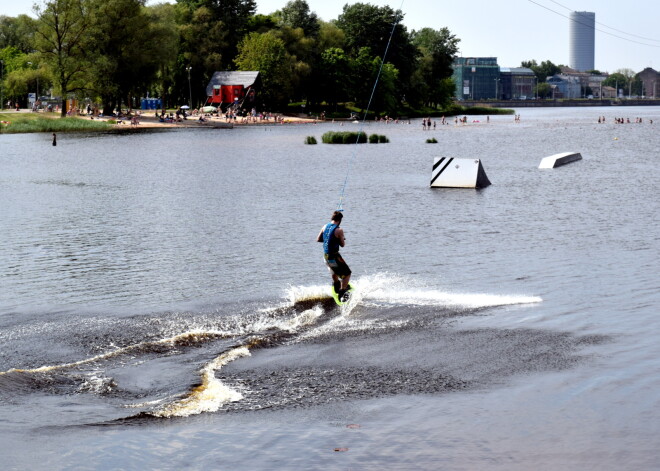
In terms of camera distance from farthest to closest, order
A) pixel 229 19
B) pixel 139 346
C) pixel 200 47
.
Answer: pixel 229 19 < pixel 200 47 < pixel 139 346

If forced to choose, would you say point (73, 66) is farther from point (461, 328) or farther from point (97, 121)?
point (461, 328)

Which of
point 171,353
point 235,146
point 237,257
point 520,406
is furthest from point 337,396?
point 235,146

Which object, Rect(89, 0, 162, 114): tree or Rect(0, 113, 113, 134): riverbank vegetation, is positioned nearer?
Rect(0, 113, 113, 134): riverbank vegetation

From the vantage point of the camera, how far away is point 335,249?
23172 millimetres

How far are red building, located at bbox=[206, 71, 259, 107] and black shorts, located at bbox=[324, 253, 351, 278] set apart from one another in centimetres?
15463

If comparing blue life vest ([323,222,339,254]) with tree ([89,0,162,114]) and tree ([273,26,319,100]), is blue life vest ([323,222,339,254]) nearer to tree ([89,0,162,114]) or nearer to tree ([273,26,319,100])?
tree ([89,0,162,114])

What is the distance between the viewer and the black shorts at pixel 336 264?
2331 centimetres

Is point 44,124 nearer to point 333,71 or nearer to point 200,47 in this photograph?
point 200,47

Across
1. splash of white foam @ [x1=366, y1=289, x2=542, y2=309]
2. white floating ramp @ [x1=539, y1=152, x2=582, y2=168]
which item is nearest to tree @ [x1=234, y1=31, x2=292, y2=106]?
white floating ramp @ [x1=539, y1=152, x2=582, y2=168]

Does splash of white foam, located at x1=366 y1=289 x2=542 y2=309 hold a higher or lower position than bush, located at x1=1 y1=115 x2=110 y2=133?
lower

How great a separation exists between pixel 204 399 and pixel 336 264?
24.3 feet

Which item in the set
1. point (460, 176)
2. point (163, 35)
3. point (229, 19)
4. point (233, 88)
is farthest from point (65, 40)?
point (460, 176)

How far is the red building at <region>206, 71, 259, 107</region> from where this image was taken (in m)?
176

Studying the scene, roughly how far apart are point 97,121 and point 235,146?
4947cm
